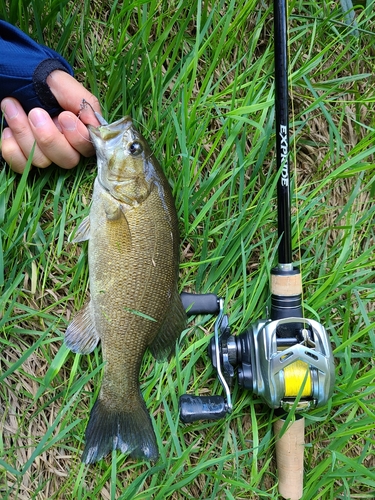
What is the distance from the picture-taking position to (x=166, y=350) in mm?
1999

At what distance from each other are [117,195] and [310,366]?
41.8 inches

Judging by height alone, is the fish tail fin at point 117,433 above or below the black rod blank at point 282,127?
below

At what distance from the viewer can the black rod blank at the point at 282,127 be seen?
1.98 metres

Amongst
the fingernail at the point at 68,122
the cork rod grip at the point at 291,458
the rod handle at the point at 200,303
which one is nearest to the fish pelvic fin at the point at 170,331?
the rod handle at the point at 200,303

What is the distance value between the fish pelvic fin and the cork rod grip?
1.96 ft

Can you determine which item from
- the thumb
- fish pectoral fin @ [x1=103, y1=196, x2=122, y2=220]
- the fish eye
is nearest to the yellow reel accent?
fish pectoral fin @ [x1=103, y1=196, x2=122, y2=220]

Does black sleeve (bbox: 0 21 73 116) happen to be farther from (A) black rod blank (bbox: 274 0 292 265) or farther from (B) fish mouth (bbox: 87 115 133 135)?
(A) black rod blank (bbox: 274 0 292 265)

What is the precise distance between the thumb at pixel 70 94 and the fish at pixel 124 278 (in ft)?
0.30

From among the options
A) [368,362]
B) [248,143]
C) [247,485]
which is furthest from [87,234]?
[368,362]

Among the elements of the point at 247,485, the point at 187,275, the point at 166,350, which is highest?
the point at 187,275

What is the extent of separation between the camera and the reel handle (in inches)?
73.5

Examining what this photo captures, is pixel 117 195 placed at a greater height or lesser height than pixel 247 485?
greater

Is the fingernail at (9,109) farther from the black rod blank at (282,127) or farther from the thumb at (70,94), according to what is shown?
the black rod blank at (282,127)

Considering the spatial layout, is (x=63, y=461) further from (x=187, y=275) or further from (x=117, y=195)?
(x=117, y=195)
